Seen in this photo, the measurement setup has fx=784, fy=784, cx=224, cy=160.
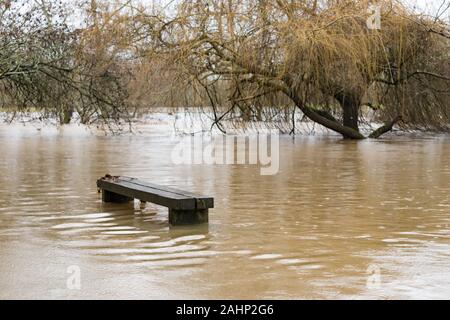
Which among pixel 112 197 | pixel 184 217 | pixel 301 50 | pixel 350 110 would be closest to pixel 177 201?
pixel 184 217

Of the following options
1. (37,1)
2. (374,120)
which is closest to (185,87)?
(37,1)

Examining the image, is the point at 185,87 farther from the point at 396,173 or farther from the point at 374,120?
the point at 396,173

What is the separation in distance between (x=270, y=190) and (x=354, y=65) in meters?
10.2

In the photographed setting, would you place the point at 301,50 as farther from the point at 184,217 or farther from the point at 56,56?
the point at 184,217

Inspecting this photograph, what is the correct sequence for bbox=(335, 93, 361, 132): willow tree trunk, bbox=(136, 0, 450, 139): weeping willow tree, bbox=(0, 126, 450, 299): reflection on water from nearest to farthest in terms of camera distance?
bbox=(0, 126, 450, 299): reflection on water, bbox=(136, 0, 450, 139): weeping willow tree, bbox=(335, 93, 361, 132): willow tree trunk

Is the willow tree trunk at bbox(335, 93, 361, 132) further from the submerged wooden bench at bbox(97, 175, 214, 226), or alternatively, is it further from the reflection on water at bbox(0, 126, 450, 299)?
the submerged wooden bench at bbox(97, 175, 214, 226)

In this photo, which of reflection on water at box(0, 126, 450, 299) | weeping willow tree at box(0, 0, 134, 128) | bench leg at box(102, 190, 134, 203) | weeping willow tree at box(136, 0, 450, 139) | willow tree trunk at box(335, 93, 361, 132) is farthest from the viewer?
willow tree trunk at box(335, 93, 361, 132)

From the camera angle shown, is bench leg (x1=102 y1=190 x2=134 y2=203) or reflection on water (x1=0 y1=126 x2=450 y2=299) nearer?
reflection on water (x1=0 y1=126 x2=450 y2=299)

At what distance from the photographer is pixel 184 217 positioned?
6785 mm

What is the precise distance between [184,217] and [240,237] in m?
0.69

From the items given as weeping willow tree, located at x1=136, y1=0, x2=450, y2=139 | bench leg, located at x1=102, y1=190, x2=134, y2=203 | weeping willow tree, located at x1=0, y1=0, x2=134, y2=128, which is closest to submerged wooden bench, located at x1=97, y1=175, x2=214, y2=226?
bench leg, located at x1=102, y1=190, x2=134, y2=203

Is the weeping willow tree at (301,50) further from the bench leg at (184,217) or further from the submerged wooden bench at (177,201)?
the bench leg at (184,217)

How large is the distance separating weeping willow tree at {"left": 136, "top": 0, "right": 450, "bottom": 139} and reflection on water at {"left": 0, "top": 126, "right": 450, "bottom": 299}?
289 inches

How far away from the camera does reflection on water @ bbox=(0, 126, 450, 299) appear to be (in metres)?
4.65
